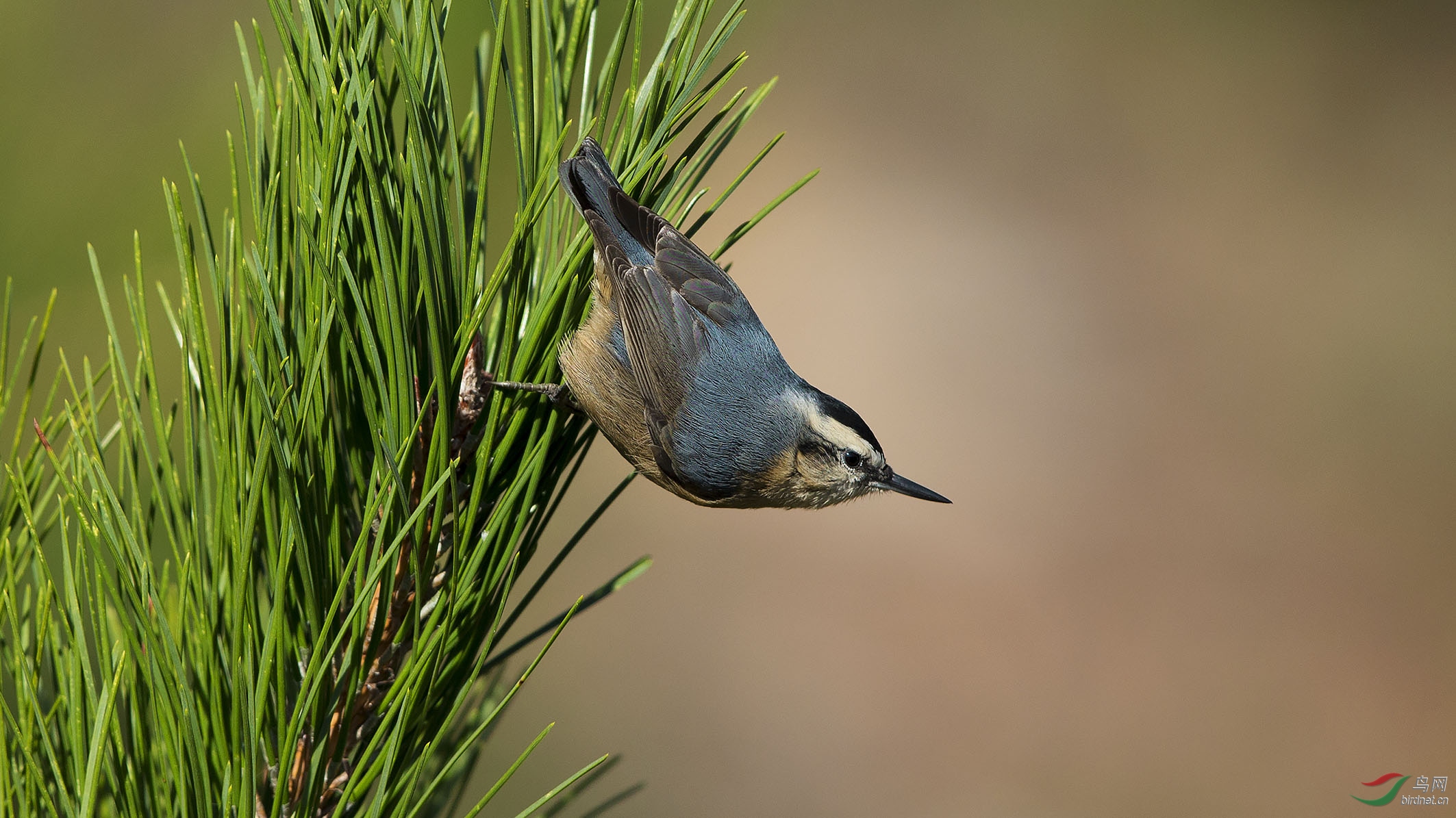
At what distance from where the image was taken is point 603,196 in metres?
1.27

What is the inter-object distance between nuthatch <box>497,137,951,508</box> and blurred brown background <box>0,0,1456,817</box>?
47.0 inches

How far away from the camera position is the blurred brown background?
3.29 meters

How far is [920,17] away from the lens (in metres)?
4.51

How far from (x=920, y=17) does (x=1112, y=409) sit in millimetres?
1981

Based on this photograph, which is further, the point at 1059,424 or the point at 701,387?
the point at 1059,424

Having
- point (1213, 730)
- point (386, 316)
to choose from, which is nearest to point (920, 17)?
point (1213, 730)

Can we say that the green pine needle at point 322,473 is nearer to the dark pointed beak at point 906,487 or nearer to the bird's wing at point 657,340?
the bird's wing at point 657,340

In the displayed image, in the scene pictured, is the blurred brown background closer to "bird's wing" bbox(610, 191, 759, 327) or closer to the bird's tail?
"bird's wing" bbox(610, 191, 759, 327)

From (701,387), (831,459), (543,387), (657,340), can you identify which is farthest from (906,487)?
(543,387)

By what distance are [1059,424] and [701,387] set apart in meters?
2.51

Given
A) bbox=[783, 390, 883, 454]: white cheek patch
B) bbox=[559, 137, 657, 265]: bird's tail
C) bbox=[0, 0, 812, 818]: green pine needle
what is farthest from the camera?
bbox=[783, 390, 883, 454]: white cheek patch

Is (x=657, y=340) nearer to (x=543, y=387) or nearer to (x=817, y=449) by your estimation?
(x=817, y=449)

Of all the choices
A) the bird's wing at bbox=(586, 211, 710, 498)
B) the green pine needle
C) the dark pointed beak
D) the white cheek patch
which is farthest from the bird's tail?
the dark pointed beak

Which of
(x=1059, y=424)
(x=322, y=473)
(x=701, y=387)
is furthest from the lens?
(x=1059, y=424)
